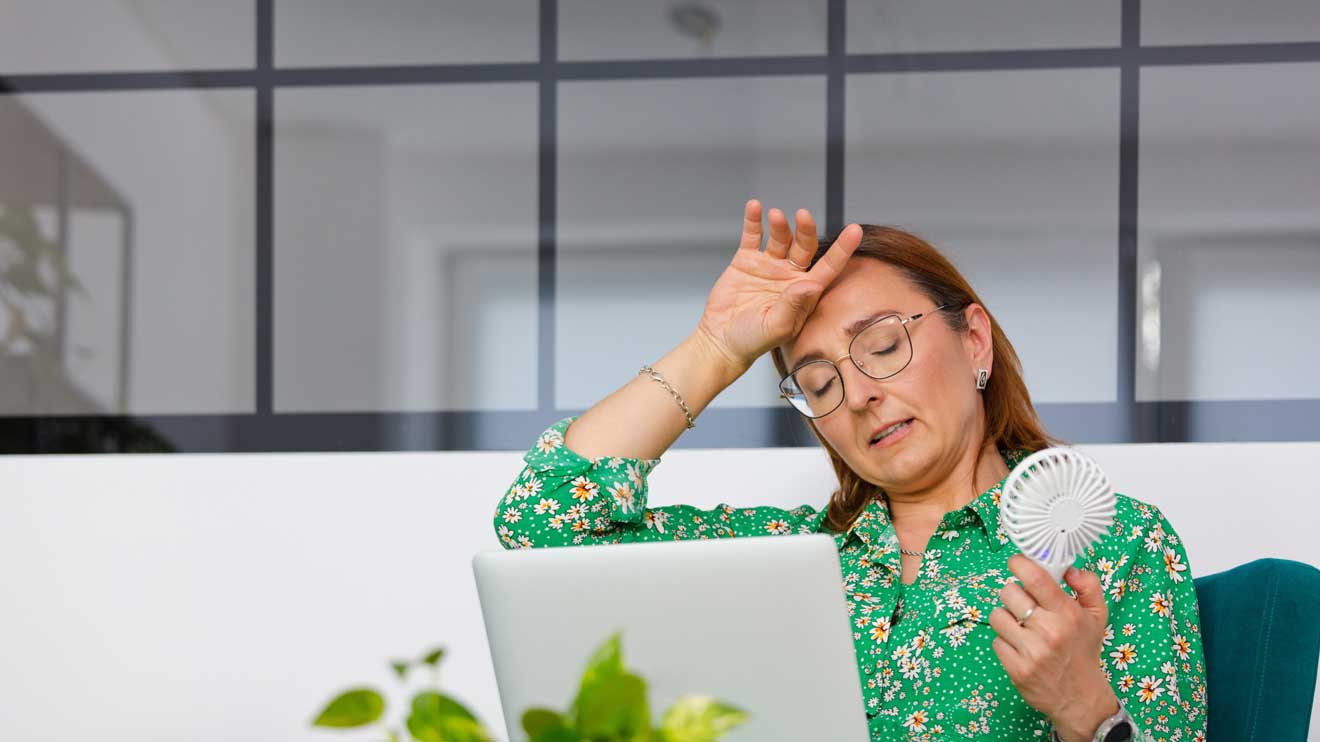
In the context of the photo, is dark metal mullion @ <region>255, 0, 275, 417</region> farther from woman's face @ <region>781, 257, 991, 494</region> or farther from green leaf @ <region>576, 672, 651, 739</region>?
green leaf @ <region>576, 672, 651, 739</region>

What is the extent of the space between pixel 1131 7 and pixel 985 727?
215 cm

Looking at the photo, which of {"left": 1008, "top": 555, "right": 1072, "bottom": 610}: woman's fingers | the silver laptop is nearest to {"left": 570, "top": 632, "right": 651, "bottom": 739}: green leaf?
the silver laptop

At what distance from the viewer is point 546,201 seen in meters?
3.24

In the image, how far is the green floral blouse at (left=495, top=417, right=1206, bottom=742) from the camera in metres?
1.76

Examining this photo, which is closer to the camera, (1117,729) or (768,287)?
(1117,729)

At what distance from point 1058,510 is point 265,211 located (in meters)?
2.50

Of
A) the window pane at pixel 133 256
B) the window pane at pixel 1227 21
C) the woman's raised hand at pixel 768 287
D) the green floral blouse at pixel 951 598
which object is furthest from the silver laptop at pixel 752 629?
the window pane at pixel 1227 21

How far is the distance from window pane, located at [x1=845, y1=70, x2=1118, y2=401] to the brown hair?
97cm

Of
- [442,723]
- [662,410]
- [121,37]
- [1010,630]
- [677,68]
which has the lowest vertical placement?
[1010,630]

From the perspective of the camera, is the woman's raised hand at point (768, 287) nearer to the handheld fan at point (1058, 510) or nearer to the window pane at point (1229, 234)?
the handheld fan at point (1058, 510)

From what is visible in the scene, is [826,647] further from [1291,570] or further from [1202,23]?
[1202,23]

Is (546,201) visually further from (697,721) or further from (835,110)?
(697,721)

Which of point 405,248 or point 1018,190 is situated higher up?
point 1018,190

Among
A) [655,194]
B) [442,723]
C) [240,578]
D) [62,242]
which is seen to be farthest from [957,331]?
[62,242]
